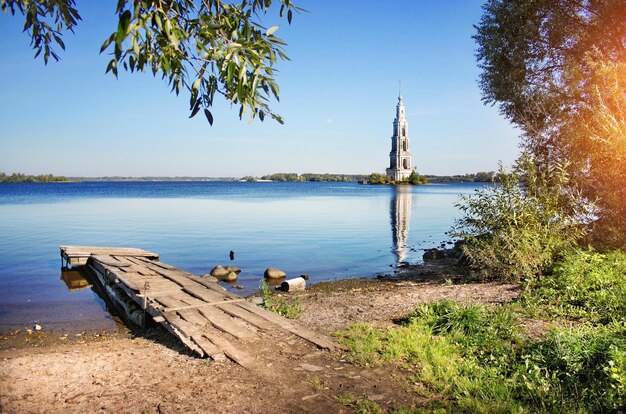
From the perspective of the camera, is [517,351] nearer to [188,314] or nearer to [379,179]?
[188,314]

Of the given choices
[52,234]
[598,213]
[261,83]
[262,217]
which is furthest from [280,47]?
[262,217]

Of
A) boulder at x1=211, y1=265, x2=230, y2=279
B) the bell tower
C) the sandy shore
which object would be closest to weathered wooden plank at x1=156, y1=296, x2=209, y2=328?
the sandy shore

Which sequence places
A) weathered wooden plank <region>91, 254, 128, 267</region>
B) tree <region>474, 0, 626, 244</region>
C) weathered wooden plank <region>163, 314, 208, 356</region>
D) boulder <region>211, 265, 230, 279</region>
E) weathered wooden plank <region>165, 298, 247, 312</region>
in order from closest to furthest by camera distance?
weathered wooden plank <region>163, 314, 208, 356</region> → weathered wooden plank <region>165, 298, 247, 312</region> → tree <region>474, 0, 626, 244</region> → weathered wooden plank <region>91, 254, 128, 267</region> → boulder <region>211, 265, 230, 279</region>

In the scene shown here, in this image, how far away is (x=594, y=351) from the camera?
5711 mm

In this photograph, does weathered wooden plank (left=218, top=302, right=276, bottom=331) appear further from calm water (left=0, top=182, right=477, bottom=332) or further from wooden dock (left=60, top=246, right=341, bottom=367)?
calm water (left=0, top=182, right=477, bottom=332)

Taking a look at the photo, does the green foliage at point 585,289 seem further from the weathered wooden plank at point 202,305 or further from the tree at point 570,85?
the weathered wooden plank at point 202,305

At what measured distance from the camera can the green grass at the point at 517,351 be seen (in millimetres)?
5012

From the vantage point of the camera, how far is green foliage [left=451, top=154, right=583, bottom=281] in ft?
36.1

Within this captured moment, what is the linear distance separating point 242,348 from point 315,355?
1195 millimetres

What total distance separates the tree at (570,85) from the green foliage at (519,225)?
93 centimetres

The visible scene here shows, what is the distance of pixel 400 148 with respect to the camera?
173m

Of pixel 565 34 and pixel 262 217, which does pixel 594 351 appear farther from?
pixel 262 217

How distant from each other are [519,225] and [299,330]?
7.57m

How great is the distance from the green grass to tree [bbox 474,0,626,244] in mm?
4349
